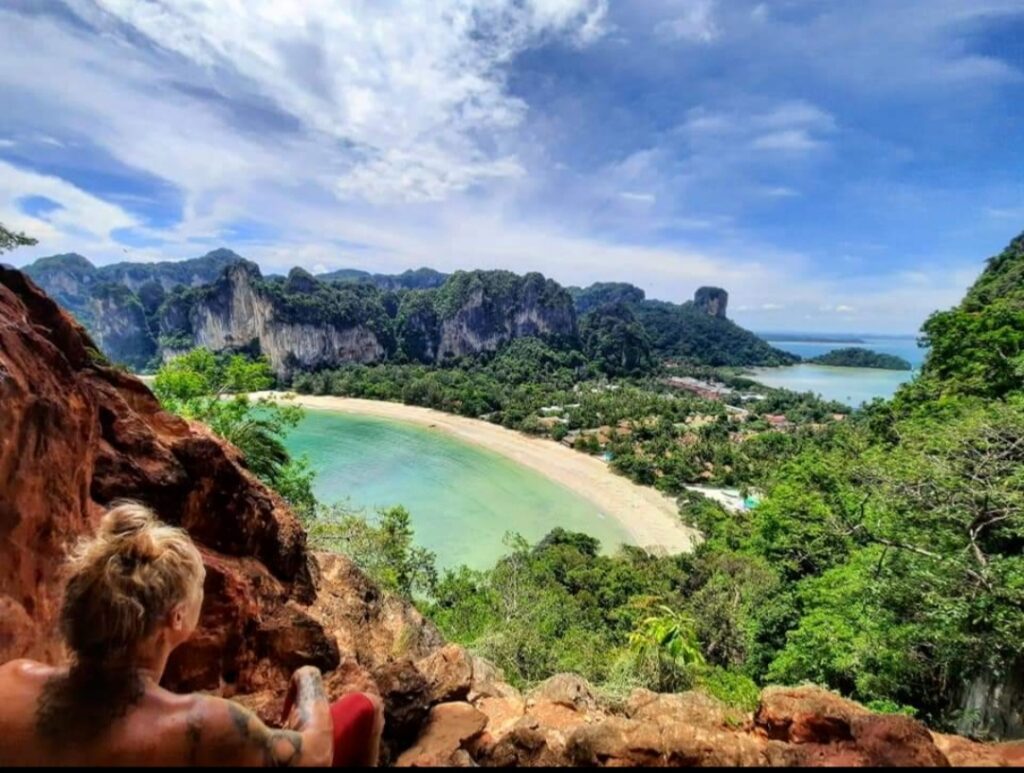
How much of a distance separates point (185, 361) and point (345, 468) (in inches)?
968

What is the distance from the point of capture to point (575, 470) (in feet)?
116

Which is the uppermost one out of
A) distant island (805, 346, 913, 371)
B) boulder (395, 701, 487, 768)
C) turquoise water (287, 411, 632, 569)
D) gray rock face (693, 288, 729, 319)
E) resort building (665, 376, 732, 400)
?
gray rock face (693, 288, 729, 319)

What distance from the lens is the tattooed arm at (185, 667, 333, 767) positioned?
3.98ft

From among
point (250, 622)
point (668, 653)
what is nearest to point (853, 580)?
point (668, 653)

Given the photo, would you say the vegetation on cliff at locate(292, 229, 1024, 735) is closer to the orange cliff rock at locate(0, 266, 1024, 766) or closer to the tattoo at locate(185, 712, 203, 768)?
the orange cliff rock at locate(0, 266, 1024, 766)

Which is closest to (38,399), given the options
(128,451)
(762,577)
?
(128,451)

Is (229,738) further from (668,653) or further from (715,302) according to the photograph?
(715,302)

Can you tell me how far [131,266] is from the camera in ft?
411

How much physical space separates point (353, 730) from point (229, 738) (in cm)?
63

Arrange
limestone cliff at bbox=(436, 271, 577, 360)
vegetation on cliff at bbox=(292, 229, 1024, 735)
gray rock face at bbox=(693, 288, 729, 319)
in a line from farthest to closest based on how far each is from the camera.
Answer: gray rock face at bbox=(693, 288, 729, 319) < limestone cliff at bbox=(436, 271, 577, 360) < vegetation on cliff at bbox=(292, 229, 1024, 735)

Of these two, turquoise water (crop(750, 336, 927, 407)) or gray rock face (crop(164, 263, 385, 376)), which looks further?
turquoise water (crop(750, 336, 927, 407))

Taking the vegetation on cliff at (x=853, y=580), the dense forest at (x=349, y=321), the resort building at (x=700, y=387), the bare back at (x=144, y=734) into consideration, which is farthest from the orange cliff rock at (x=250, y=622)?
the dense forest at (x=349, y=321)

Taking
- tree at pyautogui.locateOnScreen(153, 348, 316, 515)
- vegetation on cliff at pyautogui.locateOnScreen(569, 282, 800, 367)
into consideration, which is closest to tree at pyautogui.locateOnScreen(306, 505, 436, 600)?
tree at pyautogui.locateOnScreen(153, 348, 316, 515)

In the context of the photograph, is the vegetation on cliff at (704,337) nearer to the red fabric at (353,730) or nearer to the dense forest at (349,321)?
the dense forest at (349,321)
